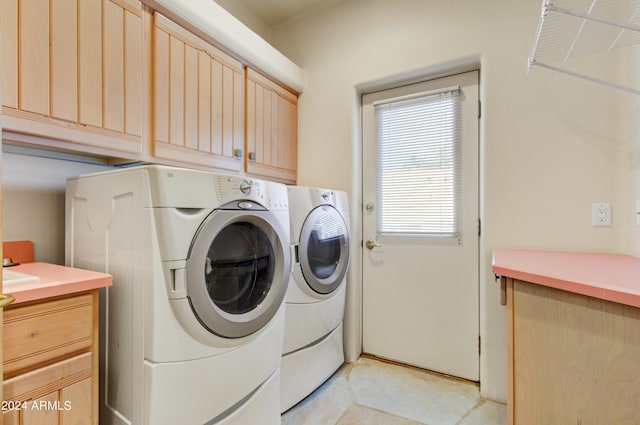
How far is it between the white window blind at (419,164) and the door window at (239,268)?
3.76 ft

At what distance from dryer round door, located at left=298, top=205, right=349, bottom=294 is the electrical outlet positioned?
135 centimetres

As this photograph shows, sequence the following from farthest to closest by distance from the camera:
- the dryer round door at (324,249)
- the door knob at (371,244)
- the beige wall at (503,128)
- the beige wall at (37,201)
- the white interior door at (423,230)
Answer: the door knob at (371,244)
the white interior door at (423,230)
the dryer round door at (324,249)
the beige wall at (503,128)
the beige wall at (37,201)

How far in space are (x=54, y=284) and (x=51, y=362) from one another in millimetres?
232

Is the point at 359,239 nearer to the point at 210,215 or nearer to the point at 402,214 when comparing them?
the point at 402,214

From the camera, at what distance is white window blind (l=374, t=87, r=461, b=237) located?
2018 millimetres

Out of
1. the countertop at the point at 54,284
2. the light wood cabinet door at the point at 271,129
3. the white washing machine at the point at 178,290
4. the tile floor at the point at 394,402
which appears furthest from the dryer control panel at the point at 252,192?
the tile floor at the point at 394,402

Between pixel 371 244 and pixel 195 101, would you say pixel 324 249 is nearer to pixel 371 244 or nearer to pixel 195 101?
pixel 371 244

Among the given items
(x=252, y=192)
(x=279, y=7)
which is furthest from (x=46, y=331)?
(x=279, y=7)

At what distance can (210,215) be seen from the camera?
1086 millimetres

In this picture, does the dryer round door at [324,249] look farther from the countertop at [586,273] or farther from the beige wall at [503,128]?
the countertop at [586,273]

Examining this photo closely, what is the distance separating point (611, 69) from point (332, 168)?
165 cm

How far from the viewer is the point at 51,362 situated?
0.88 m

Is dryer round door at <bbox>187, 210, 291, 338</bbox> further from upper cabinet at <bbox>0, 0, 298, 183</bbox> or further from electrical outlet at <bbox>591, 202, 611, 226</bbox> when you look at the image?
electrical outlet at <bbox>591, 202, 611, 226</bbox>

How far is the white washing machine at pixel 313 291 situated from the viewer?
5.40 ft
